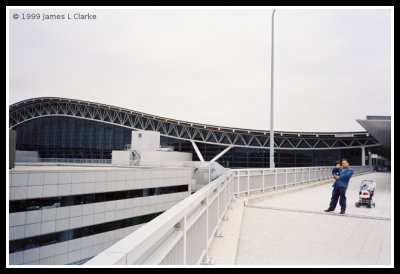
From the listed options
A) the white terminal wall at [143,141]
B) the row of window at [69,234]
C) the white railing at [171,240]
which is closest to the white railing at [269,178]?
the white railing at [171,240]

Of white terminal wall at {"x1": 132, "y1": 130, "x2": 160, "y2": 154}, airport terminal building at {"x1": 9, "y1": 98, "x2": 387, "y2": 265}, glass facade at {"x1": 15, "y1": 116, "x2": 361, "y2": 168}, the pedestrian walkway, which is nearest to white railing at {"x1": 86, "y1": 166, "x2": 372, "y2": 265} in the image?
the pedestrian walkway

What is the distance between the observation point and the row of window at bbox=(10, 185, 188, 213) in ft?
68.4

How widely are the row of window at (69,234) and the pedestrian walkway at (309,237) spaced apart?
17958mm

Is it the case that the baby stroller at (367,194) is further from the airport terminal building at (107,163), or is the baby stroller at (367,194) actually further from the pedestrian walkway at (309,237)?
the airport terminal building at (107,163)

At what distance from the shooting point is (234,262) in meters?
4.49

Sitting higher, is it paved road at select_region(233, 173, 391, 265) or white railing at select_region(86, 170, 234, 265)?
white railing at select_region(86, 170, 234, 265)

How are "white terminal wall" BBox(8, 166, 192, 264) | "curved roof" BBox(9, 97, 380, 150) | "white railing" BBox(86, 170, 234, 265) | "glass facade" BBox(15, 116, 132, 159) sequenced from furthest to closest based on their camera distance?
"glass facade" BBox(15, 116, 132, 159), "curved roof" BBox(9, 97, 380, 150), "white terminal wall" BBox(8, 166, 192, 264), "white railing" BBox(86, 170, 234, 265)

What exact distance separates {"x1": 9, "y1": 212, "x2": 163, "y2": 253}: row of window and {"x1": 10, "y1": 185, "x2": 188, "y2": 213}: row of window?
2003 mm

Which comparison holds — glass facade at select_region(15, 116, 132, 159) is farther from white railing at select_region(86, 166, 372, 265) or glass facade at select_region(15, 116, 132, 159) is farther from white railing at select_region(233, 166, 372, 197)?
white railing at select_region(86, 166, 372, 265)

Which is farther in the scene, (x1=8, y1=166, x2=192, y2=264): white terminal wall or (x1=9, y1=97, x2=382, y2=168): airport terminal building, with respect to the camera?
(x1=9, y1=97, x2=382, y2=168): airport terminal building

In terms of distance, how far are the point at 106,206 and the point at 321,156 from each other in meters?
33.9

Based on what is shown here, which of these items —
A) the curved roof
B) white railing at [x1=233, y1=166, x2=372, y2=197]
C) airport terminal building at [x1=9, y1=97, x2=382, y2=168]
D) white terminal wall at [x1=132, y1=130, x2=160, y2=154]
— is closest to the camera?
white railing at [x1=233, y1=166, x2=372, y2=197]

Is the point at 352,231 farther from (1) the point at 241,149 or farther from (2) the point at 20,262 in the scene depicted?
(1) the point at 241,149
